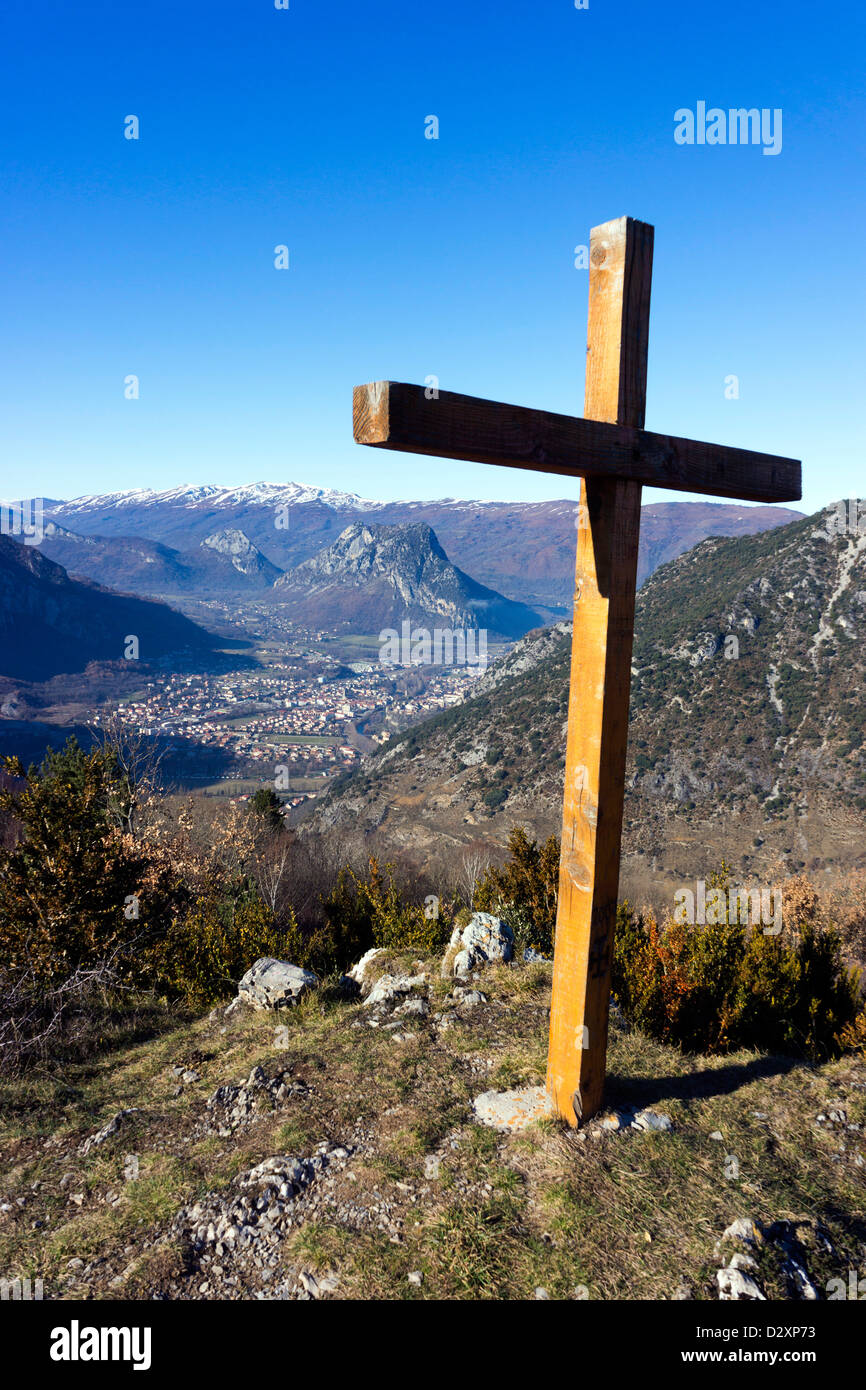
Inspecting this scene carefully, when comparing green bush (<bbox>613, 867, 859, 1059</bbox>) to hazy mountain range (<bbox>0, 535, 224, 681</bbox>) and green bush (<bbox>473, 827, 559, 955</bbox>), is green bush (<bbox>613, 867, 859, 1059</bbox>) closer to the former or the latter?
green bush (<bbox>473, 827, 559, 955</bbox>)

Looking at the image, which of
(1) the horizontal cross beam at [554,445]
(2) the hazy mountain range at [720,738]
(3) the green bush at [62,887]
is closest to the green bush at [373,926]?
(3) the green bush at [62,887]

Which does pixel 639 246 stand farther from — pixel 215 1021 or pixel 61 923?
pixel 61 923

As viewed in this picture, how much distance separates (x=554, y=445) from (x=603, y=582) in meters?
0.75

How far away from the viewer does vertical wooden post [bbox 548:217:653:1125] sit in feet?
11.8

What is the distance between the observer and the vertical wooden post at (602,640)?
3.60 meters

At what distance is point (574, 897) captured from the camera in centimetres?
382

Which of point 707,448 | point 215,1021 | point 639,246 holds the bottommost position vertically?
point 215,1021

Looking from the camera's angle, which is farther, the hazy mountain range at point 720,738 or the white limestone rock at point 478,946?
the hazy mountain range at point 720,738

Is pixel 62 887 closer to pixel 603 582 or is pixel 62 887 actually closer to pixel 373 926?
pixel 373 926

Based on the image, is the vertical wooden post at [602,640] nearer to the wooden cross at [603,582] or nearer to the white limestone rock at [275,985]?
the wooden cross at [603,582]
